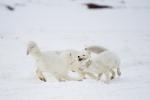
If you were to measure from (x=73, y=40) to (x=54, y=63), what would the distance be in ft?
26.0

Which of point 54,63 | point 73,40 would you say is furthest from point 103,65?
point 73,40

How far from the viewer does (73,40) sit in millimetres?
18172

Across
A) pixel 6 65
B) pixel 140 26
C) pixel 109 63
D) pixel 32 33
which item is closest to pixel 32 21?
pixel 32 33

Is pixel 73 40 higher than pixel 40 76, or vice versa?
pixel 73 40

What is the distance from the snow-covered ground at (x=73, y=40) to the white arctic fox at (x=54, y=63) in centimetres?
35

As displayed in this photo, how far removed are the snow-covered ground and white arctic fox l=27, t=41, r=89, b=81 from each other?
1.16 feet

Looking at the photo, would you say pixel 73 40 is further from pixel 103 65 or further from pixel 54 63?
pixel 54 63

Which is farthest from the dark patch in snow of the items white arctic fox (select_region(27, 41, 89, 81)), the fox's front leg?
the fox's front leg

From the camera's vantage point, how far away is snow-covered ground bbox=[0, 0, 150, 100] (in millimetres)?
8734

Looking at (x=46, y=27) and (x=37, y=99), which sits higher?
(x=46, y=27)

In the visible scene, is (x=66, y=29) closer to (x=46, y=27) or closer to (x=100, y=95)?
(x=46, y=27)

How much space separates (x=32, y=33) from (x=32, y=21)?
324 cm

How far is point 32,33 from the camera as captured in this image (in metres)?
19.2

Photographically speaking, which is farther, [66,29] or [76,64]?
[66,29]
